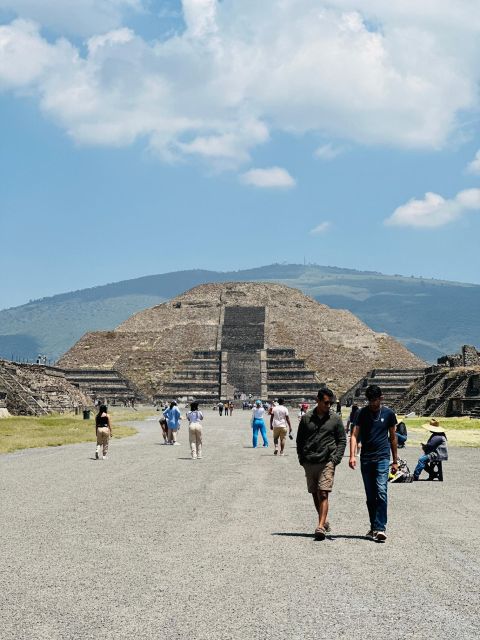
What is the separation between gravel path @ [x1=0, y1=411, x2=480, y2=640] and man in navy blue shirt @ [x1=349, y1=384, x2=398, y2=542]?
48 centimetres

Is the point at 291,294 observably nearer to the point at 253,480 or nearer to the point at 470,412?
the point at 470,412

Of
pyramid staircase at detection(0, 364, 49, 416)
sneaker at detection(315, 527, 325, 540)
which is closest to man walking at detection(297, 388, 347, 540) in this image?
sneaker at detection(315, 527, 325, 540)

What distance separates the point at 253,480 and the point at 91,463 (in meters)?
8.51

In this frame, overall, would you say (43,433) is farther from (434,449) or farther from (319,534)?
(319,534)

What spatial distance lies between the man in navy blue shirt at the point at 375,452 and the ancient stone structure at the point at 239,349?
10002 cm

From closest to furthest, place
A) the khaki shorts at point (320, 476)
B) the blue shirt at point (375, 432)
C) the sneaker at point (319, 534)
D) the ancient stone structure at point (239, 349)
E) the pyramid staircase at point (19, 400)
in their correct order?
the sneaker at point (319, 534), the khaki shorts at point (320, 476), the blue shirt at point (375, 432), the pyramid staircase at point (19, 400), the ancient stone structure at point (239, 349)

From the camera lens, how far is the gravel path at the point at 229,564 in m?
8.57

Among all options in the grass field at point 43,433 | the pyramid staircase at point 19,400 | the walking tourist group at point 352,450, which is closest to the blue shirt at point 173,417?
the grass field at point 43,433

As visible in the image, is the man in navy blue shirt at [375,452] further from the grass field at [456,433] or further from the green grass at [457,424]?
the green grass at [457,424]

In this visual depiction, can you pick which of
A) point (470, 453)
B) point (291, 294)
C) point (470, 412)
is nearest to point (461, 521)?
point (470, 453)

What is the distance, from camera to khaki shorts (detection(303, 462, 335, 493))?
13.8 meters

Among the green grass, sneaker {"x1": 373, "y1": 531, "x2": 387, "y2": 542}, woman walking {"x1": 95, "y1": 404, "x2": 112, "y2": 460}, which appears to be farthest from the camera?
the green grass

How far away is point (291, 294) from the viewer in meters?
162

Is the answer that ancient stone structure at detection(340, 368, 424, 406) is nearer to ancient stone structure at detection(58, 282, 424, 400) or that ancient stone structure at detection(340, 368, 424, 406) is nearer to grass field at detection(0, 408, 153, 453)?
ancient stone structure at detection(58, 282, 424, 400)
